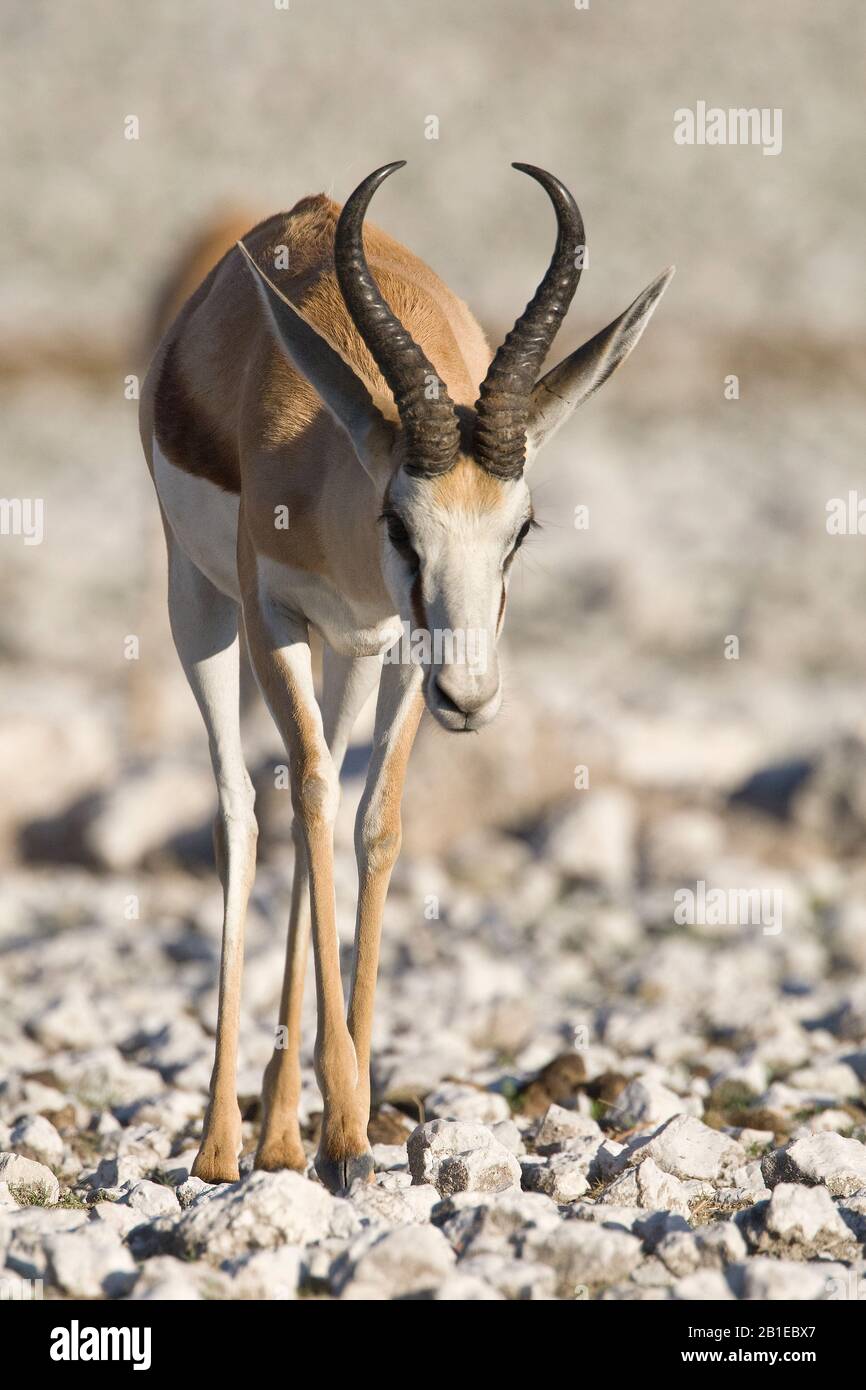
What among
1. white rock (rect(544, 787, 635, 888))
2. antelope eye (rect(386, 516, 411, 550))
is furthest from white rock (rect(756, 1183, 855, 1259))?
white rock (rect(544, 787, 635, 888))

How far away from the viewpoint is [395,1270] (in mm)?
4480

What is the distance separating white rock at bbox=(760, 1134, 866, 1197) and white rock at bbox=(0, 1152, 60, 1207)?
2.45 metres

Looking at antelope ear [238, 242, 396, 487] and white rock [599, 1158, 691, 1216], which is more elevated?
antelope ear [238, 242, 396, 487]

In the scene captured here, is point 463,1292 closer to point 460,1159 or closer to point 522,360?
point 460,1159

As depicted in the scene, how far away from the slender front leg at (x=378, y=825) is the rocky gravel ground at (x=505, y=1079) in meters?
0.57

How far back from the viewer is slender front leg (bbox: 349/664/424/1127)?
6840mm

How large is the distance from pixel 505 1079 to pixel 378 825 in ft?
5.15

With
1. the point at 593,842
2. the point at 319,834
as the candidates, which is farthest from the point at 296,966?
the point at 593,842

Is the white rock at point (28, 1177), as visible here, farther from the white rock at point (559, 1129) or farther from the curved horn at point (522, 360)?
the curved horn at point (522, 360)

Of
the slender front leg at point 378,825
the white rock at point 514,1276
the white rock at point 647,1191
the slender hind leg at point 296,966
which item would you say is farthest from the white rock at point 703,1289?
the slender front leg at point 378,825

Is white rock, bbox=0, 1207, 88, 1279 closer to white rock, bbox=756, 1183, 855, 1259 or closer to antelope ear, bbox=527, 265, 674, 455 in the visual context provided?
white rock, bbox=756, 1183, 855, 1259

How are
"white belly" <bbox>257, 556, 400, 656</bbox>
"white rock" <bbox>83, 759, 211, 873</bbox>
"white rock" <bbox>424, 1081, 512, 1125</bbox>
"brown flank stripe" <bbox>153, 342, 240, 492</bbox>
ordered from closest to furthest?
"white belly" <bbox>257, 556, 400, 656</bbox>
"white rock" <bbox>424, 1081, 512, 1125</bbox>
"brown flank stripe" <bbox>153, 342, 240, 492</bbox>
"white rock" <bbox>83, 759, 211, 873</bbox>

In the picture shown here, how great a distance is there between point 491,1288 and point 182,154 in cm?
6050

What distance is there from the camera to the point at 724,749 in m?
14.7
